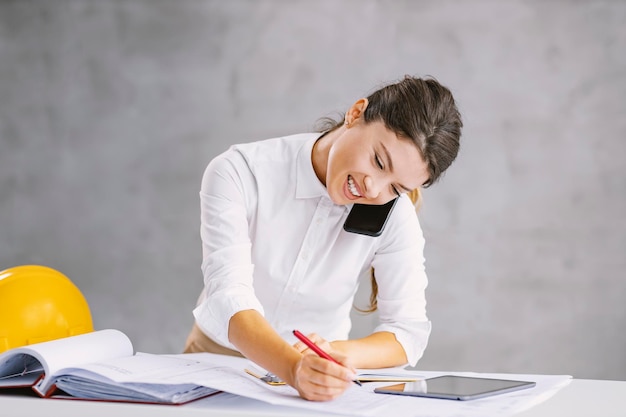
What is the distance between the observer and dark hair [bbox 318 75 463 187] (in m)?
1.37

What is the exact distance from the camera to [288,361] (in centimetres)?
110

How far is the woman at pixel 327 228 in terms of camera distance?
1348 mm

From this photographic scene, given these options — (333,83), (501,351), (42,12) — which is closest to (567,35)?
(333,83)

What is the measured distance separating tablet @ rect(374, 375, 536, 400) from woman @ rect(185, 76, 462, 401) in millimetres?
157

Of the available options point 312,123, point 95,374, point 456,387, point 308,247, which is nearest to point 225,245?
point 308,247

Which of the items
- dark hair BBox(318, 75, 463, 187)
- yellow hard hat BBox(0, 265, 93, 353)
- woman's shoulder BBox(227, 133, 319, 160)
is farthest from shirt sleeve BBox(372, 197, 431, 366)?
yellow hard hat BBox(0, 265, 93, 353)

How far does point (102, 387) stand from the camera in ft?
3.44

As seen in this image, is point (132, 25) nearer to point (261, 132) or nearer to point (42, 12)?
point (42, 12)

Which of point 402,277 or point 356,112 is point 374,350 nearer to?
point 402,277

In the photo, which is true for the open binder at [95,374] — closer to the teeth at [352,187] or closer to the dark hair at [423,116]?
the teeth at [352,187]

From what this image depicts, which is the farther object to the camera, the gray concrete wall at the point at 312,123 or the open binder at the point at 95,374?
the gray concrete wall at the point at 312,123

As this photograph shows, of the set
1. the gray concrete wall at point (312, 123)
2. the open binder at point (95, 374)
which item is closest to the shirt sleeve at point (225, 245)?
the open binder at point (95, 374)

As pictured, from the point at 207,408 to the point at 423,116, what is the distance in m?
0.71

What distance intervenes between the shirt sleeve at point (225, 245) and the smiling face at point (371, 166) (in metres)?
0.20
